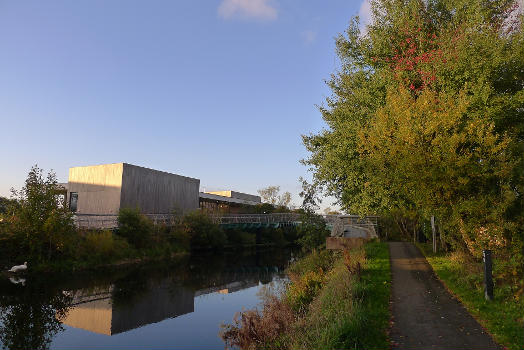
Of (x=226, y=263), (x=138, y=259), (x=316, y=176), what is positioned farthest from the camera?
(x=226, y=263)

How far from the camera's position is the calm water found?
13.3 metres

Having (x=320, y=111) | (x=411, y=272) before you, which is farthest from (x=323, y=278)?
(x=320, y=111)

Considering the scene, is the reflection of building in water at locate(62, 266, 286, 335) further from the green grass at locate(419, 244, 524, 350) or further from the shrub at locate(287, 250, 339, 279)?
the green grass at locate(419, 244, 524, 350)

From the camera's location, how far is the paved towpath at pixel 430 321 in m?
7.79

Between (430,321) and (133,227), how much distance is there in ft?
95.4

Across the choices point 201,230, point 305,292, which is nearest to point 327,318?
point 305,292

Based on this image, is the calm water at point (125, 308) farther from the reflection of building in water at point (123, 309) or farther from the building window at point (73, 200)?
the building window at point (73, 200)

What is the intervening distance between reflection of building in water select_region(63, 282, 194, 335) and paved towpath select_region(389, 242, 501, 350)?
978 cm

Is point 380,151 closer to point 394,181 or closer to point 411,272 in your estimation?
point 394,181

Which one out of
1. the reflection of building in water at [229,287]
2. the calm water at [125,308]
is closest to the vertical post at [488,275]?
the calm water at [125,308]

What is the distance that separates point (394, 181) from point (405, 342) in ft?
29.5

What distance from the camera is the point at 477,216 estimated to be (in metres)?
13.9

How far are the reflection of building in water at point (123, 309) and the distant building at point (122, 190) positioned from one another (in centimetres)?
2076

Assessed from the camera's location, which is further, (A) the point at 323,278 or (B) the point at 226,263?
(B) the point at 226,263
